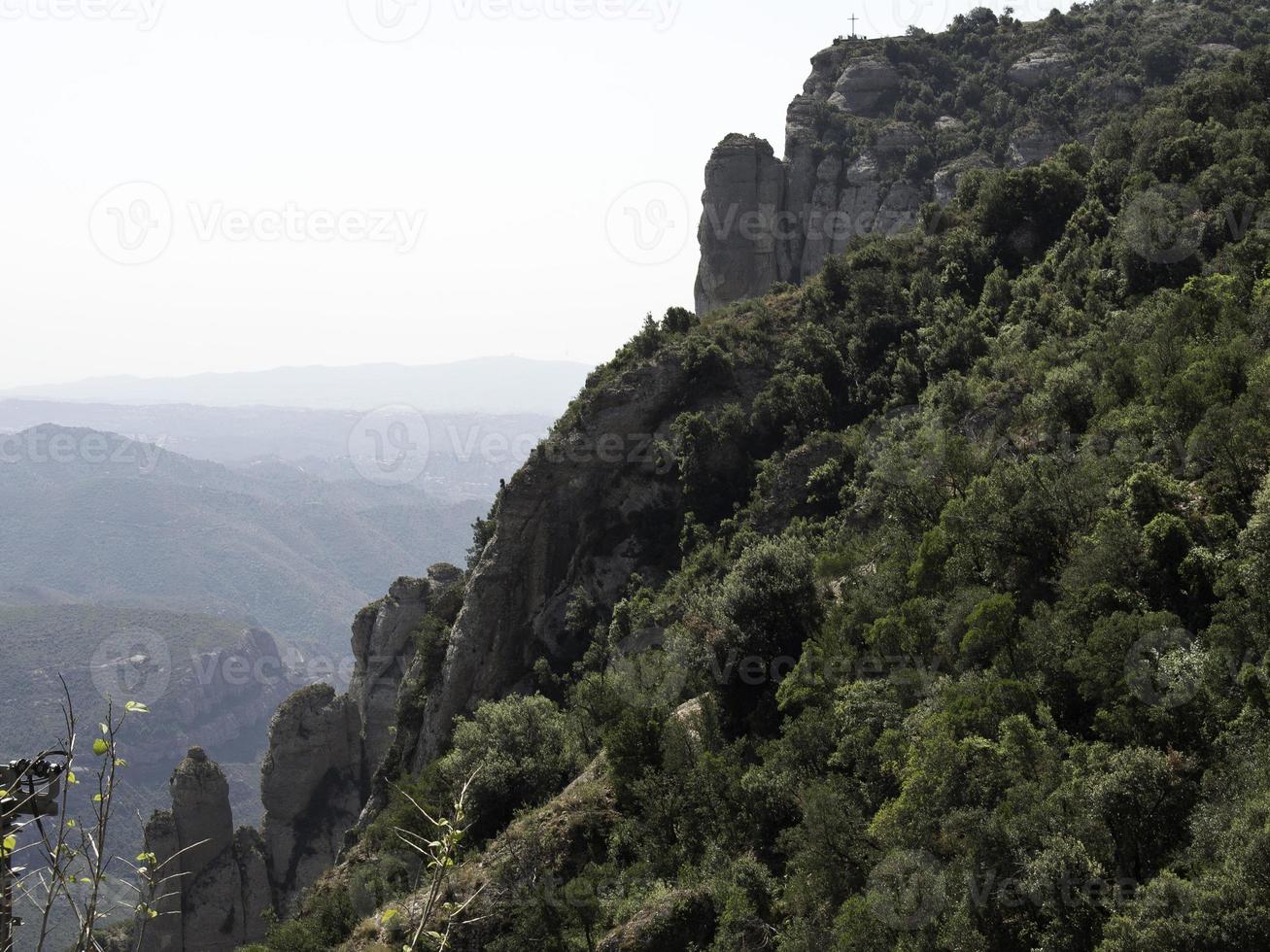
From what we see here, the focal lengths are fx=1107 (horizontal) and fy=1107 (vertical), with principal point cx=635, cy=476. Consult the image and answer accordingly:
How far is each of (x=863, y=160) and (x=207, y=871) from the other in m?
65.8

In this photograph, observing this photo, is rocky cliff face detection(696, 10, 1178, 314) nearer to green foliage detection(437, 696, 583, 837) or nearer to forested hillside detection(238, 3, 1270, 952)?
Answer: forested hillside detection(238, 3, 1270, 952)

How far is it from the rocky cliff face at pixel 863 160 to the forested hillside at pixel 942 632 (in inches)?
856

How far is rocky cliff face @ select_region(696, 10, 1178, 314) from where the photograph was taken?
267 ft

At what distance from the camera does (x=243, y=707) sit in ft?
607

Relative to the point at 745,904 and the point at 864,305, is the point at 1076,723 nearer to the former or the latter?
the point at 745,904

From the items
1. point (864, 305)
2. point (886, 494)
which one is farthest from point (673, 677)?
point (864, 305)

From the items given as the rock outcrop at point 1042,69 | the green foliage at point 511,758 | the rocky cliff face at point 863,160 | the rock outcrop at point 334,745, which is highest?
the rock outcrop at point 1042,69

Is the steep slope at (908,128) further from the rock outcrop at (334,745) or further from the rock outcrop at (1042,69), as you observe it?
the rock outcrop at (334,745)

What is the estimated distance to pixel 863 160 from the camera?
8388 cm

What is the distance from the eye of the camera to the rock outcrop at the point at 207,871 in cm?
6141

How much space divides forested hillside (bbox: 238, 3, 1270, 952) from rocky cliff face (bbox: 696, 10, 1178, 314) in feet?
71.3

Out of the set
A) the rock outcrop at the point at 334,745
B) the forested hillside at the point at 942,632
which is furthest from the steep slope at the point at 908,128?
the rock outcrop at the point at 334,745

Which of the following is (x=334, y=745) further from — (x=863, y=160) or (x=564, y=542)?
(x=863, y=160)

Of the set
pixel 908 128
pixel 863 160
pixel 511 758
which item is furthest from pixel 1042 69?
pixel 511 758
